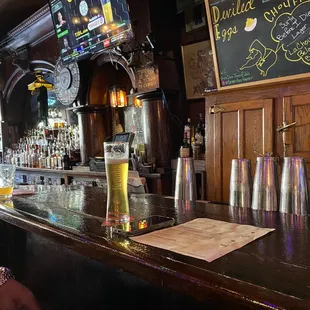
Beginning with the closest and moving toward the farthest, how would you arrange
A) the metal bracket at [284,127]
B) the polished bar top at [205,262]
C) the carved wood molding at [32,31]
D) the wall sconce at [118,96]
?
the polished bar top at [205,262], the metal bracket at [284,127], the wall sconce at [118,96], the carved wood molding at [32,31]

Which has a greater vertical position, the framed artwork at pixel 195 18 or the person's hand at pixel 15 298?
the framed artwork at pixel 195 18

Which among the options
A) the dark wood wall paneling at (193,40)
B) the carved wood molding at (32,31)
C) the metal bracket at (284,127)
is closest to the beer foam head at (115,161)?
the metal bracket at (284,127)

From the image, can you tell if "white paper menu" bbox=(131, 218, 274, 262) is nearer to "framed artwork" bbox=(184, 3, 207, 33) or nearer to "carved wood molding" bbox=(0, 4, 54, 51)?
"framed artwork" bbox=(184, 3, 207, 33)

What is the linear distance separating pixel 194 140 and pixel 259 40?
133cm

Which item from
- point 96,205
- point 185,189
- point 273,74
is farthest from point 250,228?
point 273,74

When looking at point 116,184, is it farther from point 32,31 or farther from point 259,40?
point 32,31

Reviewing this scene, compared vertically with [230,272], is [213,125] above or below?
above

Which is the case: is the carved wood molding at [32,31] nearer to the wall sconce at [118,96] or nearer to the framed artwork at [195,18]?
the wall sconce at [118,96]

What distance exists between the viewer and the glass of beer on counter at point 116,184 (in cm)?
125

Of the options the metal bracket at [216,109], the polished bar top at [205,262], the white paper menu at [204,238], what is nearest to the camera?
the polished bar top at [205,262]

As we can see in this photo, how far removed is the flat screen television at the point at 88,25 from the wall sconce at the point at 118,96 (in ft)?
2.53

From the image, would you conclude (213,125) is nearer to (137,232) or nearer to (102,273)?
(102,273)

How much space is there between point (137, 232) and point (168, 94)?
3036mm

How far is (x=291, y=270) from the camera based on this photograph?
723 mm
